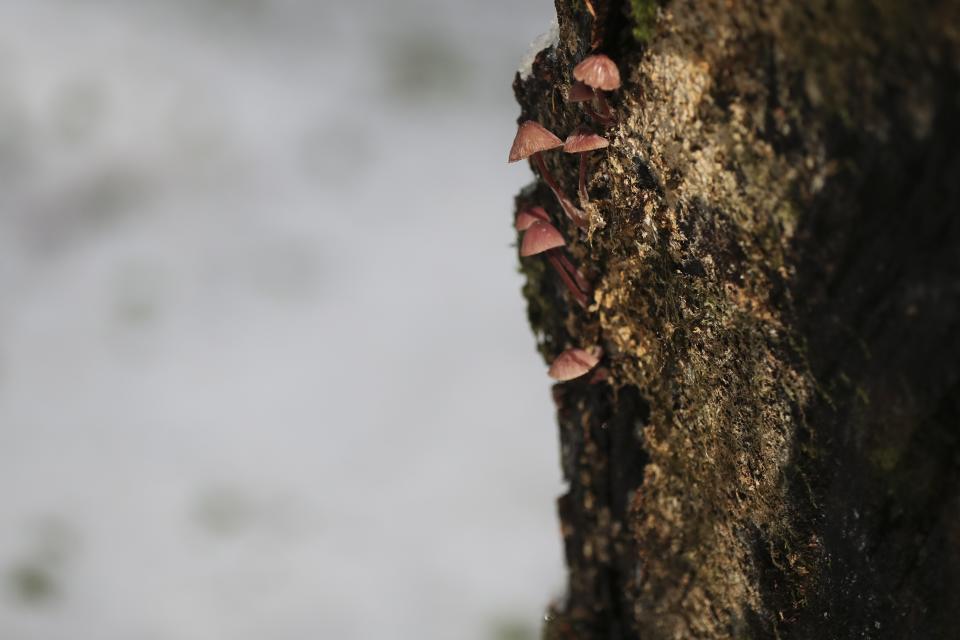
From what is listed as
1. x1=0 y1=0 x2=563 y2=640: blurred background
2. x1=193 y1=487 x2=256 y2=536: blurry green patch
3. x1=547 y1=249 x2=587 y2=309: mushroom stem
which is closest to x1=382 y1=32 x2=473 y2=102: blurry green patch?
x1=0 y1=0 x2=563 y2=640: blurred background

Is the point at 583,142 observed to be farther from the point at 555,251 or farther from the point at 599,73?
the point at 555,251

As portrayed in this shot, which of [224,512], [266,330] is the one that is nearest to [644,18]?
[224,512]

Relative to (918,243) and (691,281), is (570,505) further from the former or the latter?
(918,243)

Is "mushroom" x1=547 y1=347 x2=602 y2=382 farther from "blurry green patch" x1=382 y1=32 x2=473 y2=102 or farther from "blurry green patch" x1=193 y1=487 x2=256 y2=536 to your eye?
"blurry green patch" x1=382 y1=32 x2=473 y2=102

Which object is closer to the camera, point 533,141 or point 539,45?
point 533,141

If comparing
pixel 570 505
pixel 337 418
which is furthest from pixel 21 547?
pixel 570 505

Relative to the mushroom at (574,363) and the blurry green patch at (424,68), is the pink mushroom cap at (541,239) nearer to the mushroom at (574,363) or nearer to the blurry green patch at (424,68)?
the mushroom at (574,363)
